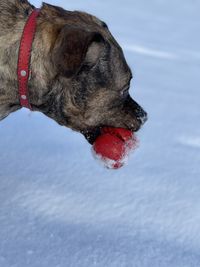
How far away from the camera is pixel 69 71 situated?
2629 millimetres

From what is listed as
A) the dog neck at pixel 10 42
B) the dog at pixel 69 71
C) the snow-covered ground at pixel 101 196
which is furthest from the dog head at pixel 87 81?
A: the snow-covered ground at pixel 101 196

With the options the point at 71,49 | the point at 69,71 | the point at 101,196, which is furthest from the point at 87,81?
the point at 101,196

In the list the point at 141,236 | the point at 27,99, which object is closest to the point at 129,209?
the point at 141,236

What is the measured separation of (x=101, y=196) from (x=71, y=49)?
3.70ft

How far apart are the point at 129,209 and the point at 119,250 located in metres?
0.41

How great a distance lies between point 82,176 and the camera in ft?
11.6

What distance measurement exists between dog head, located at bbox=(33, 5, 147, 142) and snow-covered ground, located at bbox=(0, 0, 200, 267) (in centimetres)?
46

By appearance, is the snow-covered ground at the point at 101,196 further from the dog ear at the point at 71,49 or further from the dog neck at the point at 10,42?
the dog ear at the point at 71,49

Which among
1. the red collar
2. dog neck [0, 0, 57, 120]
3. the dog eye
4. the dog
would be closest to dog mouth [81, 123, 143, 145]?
the dog

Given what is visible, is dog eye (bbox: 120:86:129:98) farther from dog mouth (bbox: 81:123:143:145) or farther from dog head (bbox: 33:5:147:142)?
dog mouth (bbox: 81:123:143:145)

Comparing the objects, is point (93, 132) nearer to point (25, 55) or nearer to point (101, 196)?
point (101, 196)

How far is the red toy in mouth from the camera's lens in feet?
9.71

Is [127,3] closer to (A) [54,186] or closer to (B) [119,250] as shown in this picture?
(A) [54,186]

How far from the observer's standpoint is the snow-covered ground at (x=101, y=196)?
2838 mm
